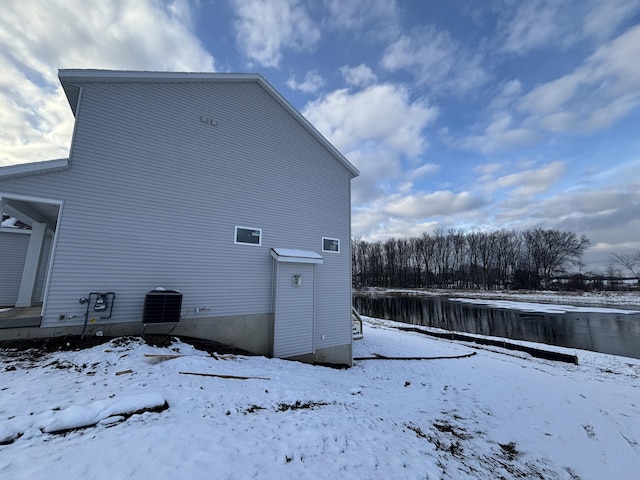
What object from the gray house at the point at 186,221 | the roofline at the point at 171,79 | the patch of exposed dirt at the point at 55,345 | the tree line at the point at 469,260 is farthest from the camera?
the tree line at the point at 469,260

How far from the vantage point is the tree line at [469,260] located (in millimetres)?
53812

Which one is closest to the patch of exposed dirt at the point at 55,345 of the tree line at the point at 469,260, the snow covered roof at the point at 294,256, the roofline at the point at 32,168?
the snow covered roof at the point at 294,256

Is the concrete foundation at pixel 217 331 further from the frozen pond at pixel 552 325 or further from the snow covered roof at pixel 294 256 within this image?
the frozen pond at pixel 552 325

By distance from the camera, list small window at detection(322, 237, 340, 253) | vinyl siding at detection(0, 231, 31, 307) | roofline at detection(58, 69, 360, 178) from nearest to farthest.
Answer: roofline at detection(58, 69, 360, 178) < vinyl siding at detection(0, 231, 31, 307) < small window at detection(322, 237, 340, 253)

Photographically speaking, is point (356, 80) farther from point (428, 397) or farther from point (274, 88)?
point (428, 397)

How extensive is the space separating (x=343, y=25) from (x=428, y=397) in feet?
44.1

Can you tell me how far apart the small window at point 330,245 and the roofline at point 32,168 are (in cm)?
701

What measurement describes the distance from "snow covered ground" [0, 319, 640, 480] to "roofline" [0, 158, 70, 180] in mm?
3349

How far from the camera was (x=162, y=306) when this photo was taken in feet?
19.4

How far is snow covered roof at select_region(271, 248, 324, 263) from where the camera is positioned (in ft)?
26.0

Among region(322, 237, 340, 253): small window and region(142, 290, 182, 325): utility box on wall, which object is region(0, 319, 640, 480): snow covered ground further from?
region(322, 237, 340, 253): small window

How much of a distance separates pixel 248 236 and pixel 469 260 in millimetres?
64621

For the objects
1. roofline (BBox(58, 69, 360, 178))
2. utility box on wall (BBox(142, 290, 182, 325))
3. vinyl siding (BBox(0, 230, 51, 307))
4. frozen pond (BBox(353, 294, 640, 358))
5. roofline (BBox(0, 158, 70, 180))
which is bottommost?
frozen pond (BBox(353, 294, 640, 358))

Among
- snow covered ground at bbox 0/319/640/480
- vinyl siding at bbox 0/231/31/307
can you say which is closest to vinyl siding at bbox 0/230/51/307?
vinyl siding at bbox 0/231/31/307
